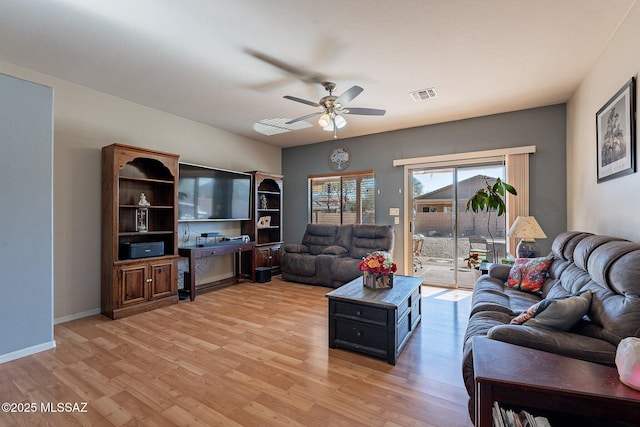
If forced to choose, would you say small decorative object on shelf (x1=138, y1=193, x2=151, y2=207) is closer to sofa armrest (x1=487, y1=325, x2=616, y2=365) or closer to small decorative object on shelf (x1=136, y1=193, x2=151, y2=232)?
small decorative object on shelf (x1=136, y1=193, x2=151, y2=232)

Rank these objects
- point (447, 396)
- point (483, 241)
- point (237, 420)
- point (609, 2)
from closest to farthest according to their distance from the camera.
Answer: point (237, 420) < point (447, 396) < point (609, 2) < point (483, 241)

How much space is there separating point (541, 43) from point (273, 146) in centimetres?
488

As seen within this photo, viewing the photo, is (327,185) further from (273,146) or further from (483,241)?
(483,241)

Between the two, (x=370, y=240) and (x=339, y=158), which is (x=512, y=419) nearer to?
(x=370, y=240)

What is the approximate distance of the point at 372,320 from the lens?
2402 millimetres

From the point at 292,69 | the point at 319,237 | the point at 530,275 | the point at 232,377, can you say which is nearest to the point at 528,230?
the point at 530,275

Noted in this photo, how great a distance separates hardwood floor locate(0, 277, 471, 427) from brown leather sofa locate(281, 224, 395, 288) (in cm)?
140

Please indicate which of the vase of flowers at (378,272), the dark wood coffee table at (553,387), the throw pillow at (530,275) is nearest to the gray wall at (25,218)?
the vase of flowers at (378,272)

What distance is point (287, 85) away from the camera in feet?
A: 10.9

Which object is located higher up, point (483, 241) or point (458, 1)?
point (458, 1)

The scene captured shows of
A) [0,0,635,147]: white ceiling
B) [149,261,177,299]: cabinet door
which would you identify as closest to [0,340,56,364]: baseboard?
[149,261,177,299]: cabinet door

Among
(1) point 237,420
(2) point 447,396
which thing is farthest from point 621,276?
(1) point 237,420

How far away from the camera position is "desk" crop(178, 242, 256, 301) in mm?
4016

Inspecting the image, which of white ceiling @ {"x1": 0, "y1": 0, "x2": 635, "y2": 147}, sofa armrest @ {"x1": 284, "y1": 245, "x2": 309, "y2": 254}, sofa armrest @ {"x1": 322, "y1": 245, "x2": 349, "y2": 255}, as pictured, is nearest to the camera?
white ceiling @ {"x1": 0, "y1": 0, "x2": 635, "y2": 147}
